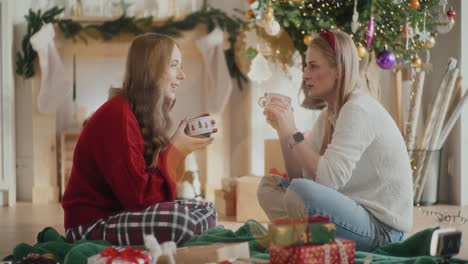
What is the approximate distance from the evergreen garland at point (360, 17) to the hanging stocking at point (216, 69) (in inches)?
32.7

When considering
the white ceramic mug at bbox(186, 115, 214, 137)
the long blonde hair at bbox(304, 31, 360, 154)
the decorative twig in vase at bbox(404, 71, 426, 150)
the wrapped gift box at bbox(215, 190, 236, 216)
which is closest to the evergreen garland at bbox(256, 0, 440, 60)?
the decorative twig in vase at bbox(404, 71, 426, 150)

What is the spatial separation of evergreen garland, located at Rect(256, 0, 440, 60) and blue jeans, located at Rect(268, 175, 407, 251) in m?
1.39

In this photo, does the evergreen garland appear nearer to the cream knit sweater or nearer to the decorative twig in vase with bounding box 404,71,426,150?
the decorative twig in vase with bounding box 404,71,426,150

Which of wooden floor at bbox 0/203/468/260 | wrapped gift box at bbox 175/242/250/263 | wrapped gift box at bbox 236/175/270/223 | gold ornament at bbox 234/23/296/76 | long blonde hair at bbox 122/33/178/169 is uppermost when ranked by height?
gold ornament at bbox 234/23/296/76

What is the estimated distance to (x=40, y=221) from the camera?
10.4 feet

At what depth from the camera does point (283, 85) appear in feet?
12.7

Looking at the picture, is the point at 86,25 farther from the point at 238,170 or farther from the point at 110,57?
the point at 238,170

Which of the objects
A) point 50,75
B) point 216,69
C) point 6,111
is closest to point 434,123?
point 216,69

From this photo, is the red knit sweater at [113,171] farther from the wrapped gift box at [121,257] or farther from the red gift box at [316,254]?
the red gift box at [316,254]

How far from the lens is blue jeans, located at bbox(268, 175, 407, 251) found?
5.98ft

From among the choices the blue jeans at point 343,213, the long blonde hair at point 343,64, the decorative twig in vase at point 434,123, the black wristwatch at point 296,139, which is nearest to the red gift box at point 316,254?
the blue jeans at point 343,213

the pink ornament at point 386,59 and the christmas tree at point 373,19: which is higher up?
the christmas tree at point 373,19

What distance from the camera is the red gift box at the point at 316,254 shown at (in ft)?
4.82

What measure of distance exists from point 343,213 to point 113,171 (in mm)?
722
